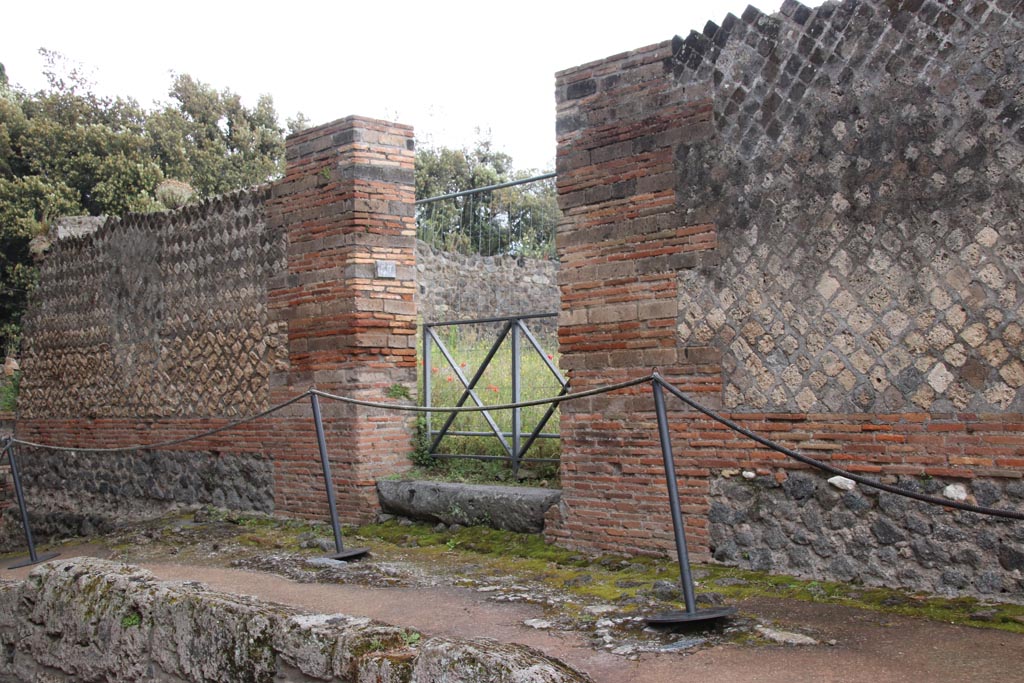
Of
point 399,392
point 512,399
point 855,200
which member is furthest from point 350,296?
point 855,200

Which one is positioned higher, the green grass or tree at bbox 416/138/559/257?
tree at bbox 416/138/559/257

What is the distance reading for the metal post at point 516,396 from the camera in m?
8.15

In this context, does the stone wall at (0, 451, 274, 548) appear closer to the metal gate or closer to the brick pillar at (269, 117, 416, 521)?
the brick pillar at (269, 117, 416, 521)

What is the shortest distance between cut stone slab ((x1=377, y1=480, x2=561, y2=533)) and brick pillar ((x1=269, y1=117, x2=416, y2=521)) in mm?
351

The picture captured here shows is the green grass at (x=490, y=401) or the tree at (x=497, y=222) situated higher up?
the tree at (x=497, y=222)

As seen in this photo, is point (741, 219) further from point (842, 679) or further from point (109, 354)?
point (109, 354)

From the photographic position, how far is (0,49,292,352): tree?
1736cm

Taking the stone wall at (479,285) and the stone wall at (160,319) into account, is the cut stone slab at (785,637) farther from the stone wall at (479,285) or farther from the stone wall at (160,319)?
the stone wall at (479,285)

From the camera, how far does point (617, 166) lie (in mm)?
6605

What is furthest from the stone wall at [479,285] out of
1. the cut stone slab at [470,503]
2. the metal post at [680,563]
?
the metal post at [680,563]

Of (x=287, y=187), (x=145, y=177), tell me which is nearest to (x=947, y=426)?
(x=287, y=187)

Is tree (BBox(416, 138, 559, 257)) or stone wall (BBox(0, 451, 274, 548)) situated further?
tree (BBox(416, 138, 559, 257))

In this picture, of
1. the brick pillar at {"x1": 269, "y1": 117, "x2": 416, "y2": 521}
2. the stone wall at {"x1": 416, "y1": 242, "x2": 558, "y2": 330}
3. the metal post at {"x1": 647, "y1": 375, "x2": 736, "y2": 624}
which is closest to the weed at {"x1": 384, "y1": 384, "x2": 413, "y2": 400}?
the brick pillar at {"x1": 269, "y1": 117, "x2": 416, "y2": 521}

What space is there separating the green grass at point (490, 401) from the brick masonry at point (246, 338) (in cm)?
51
